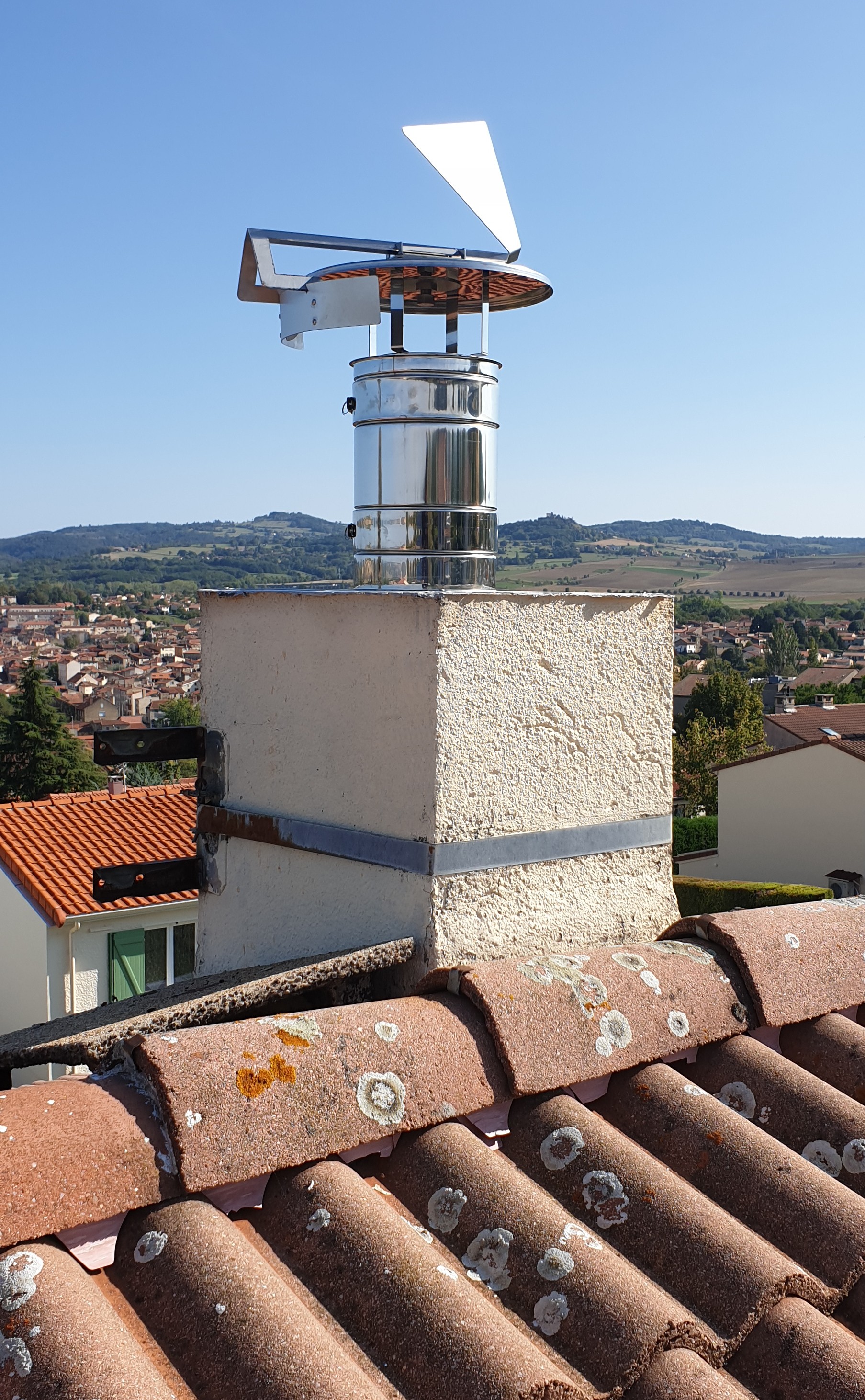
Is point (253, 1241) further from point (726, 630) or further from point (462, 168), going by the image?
point (726, 630)

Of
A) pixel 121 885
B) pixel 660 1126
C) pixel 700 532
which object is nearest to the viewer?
pixel 660 1126

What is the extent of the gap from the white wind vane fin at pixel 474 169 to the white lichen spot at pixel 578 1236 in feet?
8.04

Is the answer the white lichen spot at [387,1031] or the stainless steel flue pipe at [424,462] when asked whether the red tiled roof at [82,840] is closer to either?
the stainless steel flue pipe at [424,462]

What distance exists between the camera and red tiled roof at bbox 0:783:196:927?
14086 mm

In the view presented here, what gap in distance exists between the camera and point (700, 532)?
16438cm

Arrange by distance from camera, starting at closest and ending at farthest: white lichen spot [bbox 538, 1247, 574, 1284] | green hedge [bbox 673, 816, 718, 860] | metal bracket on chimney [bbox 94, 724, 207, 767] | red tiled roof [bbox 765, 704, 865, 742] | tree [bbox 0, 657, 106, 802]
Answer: white lichen spot [bbox 538, 1247, 574, 1284] → metal bracket on chimney [bbox 94, 724, 207, 767] → green hedge [bbox 673, 816, 718, 860] → red tiled roof [bbox 765, 704, 865, 742] → tree [bbox 0, 657, 106, 802]

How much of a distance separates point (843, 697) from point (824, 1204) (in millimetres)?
59893

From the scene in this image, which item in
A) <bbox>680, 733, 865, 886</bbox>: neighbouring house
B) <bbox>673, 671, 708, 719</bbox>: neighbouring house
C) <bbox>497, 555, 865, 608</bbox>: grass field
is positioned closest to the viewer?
<bbox>680, 733, 865, 886</bbox>: neighbouring house

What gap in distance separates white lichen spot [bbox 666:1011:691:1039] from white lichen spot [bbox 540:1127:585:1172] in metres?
0.41

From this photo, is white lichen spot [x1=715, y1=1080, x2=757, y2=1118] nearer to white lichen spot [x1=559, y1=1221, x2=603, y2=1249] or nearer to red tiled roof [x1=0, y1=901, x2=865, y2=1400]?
red tiled roof [x1=0, y1=901, x2=865, y2=1400]

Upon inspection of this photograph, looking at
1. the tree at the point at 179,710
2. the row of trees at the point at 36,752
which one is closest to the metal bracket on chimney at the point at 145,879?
the row of trees at the point at 36,752

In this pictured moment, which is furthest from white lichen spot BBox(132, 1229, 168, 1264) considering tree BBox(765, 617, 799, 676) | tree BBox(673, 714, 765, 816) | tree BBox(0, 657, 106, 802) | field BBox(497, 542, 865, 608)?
field BBox(497, 542, 865, 608)

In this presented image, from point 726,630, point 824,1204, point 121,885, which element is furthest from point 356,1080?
point 726,630

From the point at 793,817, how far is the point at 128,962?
11665 millimetres
